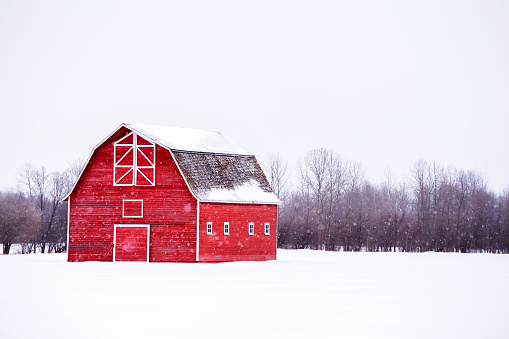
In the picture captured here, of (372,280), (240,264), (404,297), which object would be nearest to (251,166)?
(240,264)

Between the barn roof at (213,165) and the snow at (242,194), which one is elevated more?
the barn roof at (213,165)

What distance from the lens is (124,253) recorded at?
1566 inches

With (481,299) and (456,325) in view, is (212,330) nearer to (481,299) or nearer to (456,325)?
(456,325)

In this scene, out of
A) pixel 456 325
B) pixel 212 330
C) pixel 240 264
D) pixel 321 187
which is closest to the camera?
Result: pixel 212 330

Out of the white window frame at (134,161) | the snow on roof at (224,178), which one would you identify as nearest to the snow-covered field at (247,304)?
the snow on roof at (224,178)

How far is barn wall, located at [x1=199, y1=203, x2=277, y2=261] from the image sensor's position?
39.3m

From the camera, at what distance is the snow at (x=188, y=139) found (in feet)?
133

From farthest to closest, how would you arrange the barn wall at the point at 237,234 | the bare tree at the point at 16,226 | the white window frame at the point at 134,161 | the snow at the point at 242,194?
the bare tree at the point at 16,226 → the snow at the point at 242,194 → the white window frame at the point at 134,161 → the barn wall at the point at 237,234

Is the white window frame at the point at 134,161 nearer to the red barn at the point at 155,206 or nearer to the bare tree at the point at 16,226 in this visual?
the red barn at the point at 155,206

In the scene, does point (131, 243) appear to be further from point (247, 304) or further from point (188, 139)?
point (247, 304)

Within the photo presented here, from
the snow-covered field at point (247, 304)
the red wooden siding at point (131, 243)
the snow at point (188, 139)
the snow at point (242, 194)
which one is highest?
the snow at point (188, 139)

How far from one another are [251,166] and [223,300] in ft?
80.8

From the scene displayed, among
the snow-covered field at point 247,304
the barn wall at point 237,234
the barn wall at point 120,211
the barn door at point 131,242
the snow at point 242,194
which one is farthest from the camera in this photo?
the snow at point 242,194

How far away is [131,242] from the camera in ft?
130
